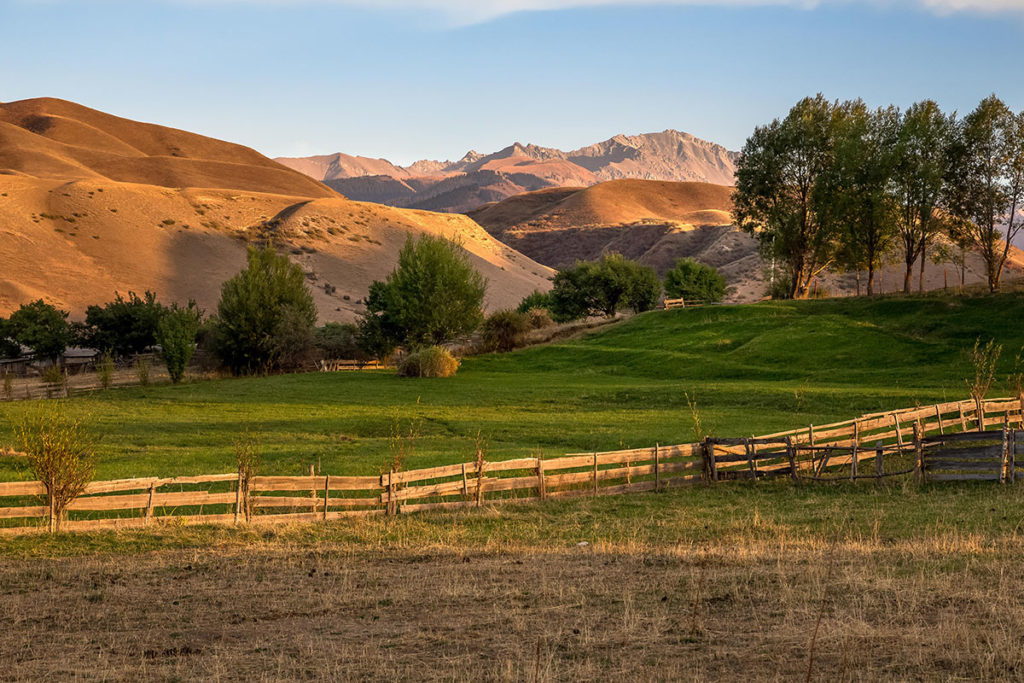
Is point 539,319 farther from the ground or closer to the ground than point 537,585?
farther from the ground

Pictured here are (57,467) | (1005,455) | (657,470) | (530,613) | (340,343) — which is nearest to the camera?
(530,613)

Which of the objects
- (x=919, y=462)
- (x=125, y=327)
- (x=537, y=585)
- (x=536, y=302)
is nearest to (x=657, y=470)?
(x=919, y=462)

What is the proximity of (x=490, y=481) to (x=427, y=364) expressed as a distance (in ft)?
119

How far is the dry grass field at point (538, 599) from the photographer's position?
30.9 feet

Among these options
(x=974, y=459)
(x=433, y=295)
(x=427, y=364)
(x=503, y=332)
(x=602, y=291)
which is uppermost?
(x=602, y=291)

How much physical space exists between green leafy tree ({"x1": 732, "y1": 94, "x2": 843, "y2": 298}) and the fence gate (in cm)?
5366

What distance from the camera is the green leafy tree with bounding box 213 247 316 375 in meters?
66.2

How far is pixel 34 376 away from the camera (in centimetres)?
6731

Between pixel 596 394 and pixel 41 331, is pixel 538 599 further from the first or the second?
pixel 41 331

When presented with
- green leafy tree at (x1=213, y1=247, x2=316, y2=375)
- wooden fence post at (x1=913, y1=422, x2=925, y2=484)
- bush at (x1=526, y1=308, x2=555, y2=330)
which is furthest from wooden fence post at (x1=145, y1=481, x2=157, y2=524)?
bush at (x1=526, y1=308, x2=555, y2=330)

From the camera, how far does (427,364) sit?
58.7 metres

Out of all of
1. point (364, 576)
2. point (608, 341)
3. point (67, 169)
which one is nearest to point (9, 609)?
point (364, 576)

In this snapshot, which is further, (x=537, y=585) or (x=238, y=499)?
(x=238, y=499)

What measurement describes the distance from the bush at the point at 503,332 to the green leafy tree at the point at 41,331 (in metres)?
36.1
